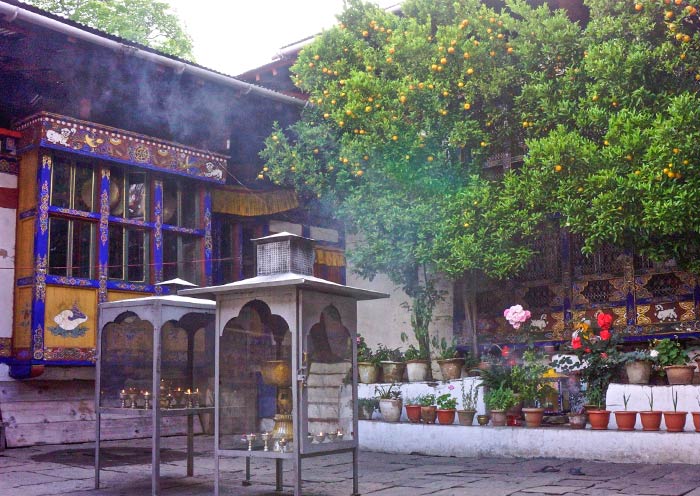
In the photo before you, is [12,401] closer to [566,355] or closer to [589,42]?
[566,355]

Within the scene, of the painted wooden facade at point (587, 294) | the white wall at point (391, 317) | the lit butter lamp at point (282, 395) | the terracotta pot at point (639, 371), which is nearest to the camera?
the lit butter lamp at point (282, 395)


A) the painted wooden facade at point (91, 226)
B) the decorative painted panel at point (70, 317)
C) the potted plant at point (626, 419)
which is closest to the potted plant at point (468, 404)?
the potted plant at point (626, 419)

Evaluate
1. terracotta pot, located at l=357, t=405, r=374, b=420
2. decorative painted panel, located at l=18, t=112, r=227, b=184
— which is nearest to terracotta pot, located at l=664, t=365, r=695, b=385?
terracotta pot, located at l=357, t=405, r=374, b=420

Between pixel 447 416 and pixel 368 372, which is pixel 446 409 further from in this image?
pixel 368 372

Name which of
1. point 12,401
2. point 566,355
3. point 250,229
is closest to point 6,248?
point 12,401

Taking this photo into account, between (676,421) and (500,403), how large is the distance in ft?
7.09

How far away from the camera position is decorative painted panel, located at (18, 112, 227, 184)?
10.2 m

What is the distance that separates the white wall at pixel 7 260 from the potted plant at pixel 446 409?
594 centimetres

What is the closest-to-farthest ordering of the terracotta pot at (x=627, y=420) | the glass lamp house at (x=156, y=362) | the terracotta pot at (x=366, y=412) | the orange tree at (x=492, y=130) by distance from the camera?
the glass lamp house at (x=156, y=362), the terracotta pot at (x=627, y=420), the orange tree at (x=492, y=130), the terracotta pot at (x=366, y=412)

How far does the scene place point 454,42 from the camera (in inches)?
421

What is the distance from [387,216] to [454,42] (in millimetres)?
2682

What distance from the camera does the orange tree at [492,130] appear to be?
9.09 meters

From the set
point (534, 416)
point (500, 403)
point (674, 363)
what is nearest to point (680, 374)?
point (674, 363)

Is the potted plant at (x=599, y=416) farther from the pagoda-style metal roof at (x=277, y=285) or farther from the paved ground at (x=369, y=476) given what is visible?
the pagoda-style metal roof at (x=277, y=285)
